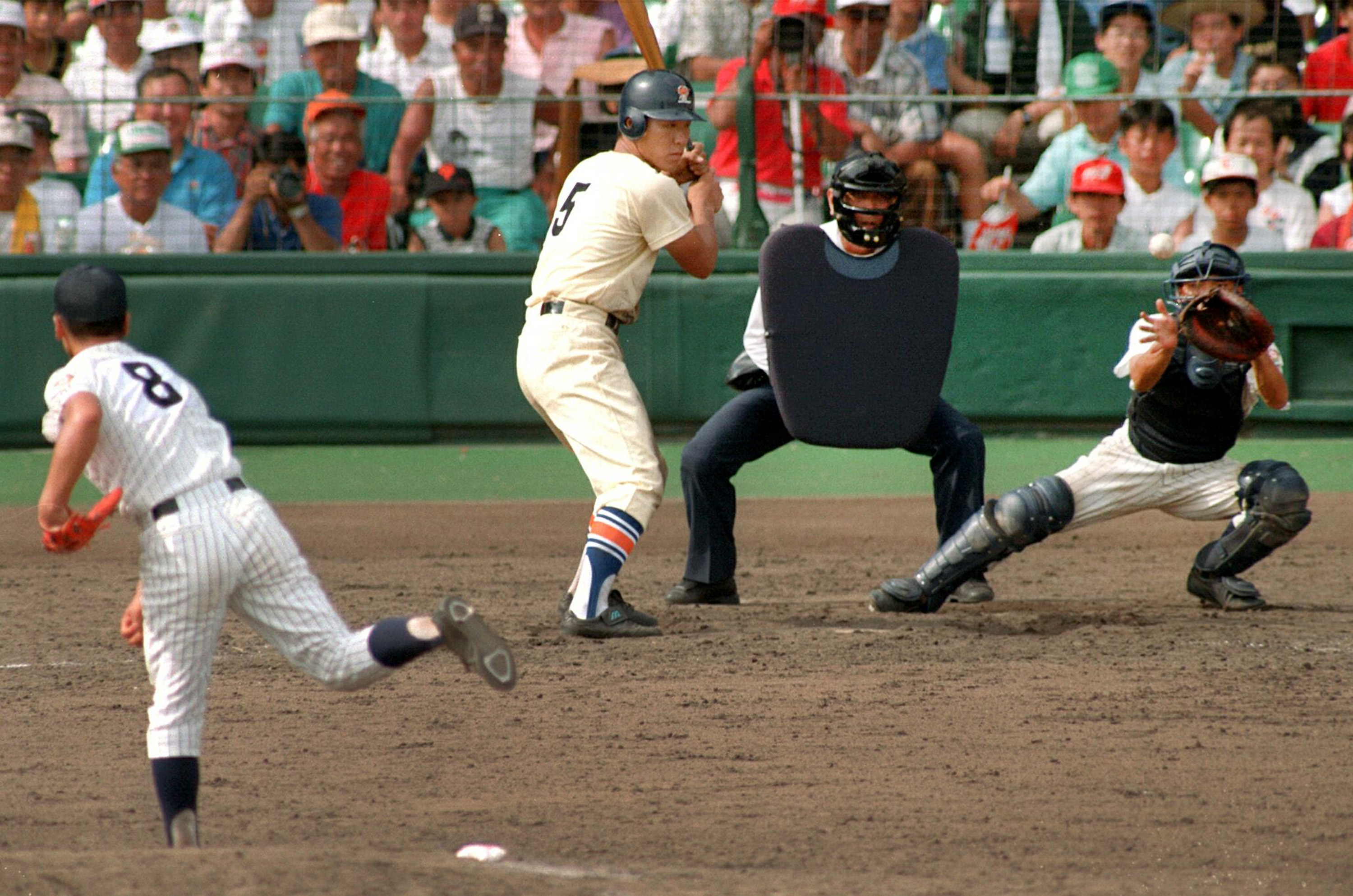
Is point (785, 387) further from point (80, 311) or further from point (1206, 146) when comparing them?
point (1206, 146)

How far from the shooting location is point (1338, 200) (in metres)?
8.45

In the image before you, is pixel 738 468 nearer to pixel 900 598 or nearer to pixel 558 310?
pixel 900 598

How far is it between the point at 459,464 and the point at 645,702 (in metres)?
4.15

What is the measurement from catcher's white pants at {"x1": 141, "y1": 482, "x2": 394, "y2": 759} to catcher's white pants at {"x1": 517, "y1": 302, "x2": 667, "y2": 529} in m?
1.99

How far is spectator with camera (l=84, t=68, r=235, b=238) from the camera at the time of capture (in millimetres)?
8438

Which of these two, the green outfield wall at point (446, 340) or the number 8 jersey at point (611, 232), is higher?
the number 8 jersey at point (611, 232)

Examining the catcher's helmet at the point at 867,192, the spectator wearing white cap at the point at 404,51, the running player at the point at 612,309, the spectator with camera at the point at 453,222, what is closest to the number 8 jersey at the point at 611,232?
the running player at the point at 612,309

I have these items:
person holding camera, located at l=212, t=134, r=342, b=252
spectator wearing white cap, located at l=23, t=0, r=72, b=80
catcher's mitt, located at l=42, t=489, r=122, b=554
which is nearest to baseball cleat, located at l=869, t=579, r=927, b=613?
catcher's mitt, located at l=42, t=489, r=122, b=554

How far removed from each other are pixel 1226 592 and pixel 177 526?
405 centimetres

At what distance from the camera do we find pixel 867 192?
5.62 metres

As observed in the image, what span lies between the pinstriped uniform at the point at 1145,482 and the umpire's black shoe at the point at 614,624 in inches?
62.8

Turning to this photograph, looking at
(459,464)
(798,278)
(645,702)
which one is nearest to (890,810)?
(645,702)

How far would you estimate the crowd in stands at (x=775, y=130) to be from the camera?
838 cm

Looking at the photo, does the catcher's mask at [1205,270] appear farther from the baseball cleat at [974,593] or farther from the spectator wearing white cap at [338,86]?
the spectator wearing white cap at [338,86]
